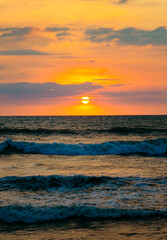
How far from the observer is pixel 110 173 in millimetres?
13438

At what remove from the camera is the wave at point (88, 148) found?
910 inches

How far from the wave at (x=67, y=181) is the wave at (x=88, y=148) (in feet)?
34.0

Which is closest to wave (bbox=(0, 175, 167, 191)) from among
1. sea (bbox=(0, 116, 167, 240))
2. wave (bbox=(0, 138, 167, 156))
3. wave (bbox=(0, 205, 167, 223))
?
sea (bbox=(0, 116, 167, 240))

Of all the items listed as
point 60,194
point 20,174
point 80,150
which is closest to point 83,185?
point 60,194

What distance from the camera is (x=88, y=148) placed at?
24203 millimetres

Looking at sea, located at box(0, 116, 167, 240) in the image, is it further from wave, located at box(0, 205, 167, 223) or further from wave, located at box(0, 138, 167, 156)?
wave, located at box(0, 138, 167, 156)

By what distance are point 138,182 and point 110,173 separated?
2.24 metres

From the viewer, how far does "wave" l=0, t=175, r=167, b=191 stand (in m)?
11.0

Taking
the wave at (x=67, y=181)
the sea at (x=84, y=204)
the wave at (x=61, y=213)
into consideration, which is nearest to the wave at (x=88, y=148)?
the sea at (x=84, y=204)

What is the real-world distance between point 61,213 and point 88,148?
16.3 metres

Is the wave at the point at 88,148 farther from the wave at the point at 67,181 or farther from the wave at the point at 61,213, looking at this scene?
the wave at the point at 61,213

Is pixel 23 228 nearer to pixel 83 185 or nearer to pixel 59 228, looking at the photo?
pixel 59 228

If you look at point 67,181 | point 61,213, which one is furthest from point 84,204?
point 67,181

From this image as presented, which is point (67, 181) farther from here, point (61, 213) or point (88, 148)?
point (88, 148)
